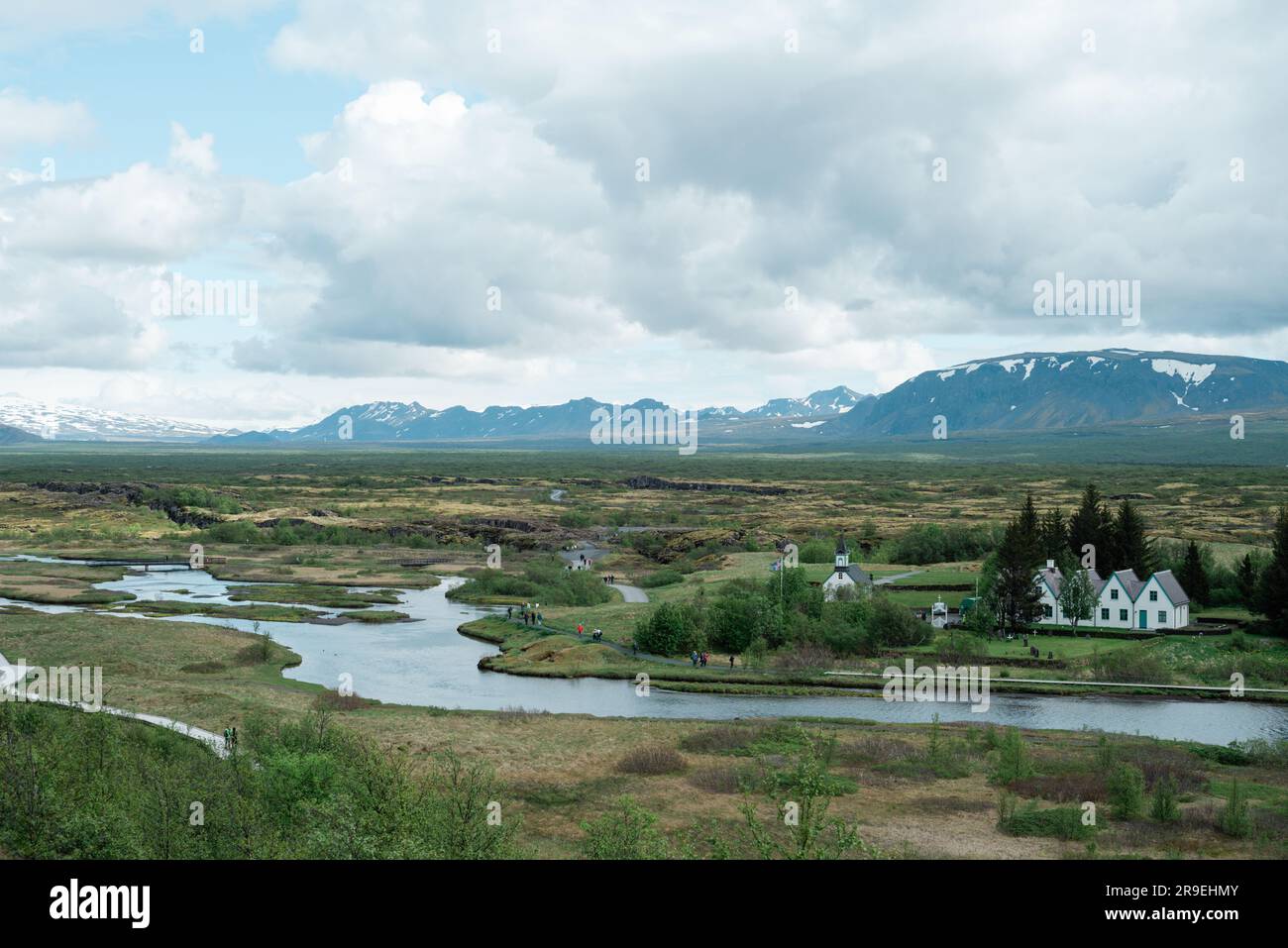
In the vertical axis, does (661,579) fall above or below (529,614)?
above

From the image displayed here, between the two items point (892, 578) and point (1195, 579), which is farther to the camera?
point (892, 578)

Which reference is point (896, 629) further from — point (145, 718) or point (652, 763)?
point (145, 718)

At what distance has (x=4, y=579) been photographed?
4006 inches

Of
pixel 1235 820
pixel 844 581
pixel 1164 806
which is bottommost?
pixel 1164 806

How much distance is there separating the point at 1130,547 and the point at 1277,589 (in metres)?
14.9

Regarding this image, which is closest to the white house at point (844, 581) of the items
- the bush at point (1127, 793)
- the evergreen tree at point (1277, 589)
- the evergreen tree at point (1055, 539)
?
the evergreen tree at point (1055, 539)

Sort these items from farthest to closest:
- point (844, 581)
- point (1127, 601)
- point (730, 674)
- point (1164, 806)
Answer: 1. point (844, 581)
2. point (1127, 601)
3. point (730, 674)
4. point (1164, 806)

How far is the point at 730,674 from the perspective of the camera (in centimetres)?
6644

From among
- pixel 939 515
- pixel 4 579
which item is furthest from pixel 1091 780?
pixel 939 515

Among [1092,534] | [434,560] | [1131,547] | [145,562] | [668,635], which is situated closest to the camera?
[668,635]

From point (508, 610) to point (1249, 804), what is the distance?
6088 cm

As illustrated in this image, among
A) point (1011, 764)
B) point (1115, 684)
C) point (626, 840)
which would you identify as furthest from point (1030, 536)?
point (626, 840)
